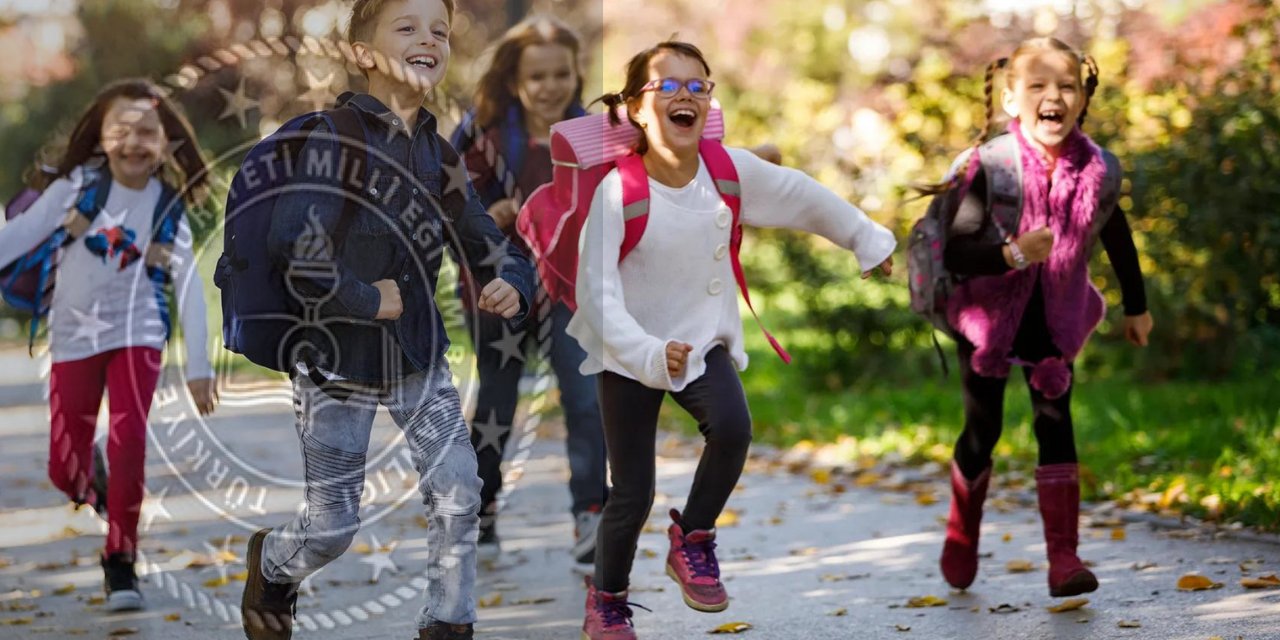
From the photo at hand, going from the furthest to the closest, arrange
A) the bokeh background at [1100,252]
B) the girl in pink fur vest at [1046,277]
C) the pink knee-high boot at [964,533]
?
the bokeh background at [1100,252]
the pink knee-high boot at [964,533]
the girl in pink fur vest at [1046,277]

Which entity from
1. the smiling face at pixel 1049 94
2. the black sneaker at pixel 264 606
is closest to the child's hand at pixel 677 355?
the black sneaker at pixel 264 606

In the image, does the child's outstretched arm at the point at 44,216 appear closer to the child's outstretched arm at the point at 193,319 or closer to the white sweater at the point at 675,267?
the child's outstretched arm at the point at 193,319

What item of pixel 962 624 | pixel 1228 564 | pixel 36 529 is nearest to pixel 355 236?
pixel 962 624

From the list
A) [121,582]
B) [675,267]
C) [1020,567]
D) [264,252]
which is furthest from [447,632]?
[1020,567]

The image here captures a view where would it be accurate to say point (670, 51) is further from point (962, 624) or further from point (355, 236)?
point (962, 624)

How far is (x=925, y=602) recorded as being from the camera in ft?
17.5

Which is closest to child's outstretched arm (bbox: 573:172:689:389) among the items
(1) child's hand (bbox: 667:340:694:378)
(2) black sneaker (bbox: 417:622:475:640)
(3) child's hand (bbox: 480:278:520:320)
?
(1) child's hand (bbox: 667:340:694:378)

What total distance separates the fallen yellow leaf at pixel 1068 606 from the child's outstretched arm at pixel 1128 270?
876 mm

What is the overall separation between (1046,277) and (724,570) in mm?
1811

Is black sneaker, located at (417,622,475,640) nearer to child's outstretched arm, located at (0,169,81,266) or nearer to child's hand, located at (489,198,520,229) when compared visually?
child's hand, located at (489,198,520,229)

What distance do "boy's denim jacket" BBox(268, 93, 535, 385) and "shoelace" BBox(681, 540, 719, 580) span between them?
867mm

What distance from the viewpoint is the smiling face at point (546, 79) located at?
6391 millimetres

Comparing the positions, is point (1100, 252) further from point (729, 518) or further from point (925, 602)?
point (925, 602)

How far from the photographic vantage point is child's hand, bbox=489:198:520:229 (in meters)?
6.21
